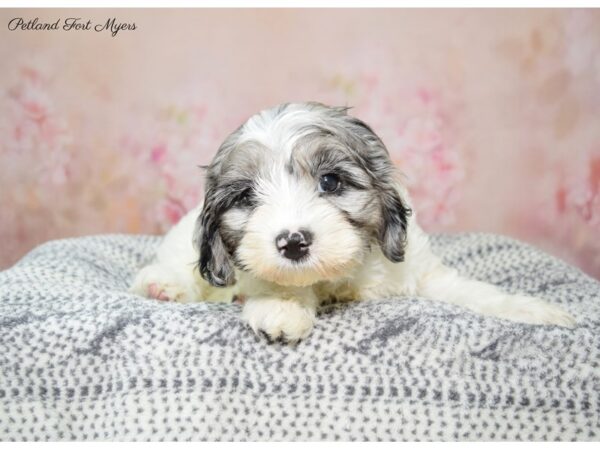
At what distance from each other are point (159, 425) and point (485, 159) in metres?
3.51

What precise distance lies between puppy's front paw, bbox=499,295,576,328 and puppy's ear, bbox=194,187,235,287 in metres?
1.27

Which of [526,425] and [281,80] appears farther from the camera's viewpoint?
[281,80]

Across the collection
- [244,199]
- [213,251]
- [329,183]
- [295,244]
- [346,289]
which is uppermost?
[329,183]

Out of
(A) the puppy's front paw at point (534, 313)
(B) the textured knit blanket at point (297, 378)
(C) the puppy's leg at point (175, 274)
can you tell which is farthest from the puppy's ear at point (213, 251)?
(A) the puppy's front paw at point (534, 313)

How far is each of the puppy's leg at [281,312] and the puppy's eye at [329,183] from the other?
18.2 inches

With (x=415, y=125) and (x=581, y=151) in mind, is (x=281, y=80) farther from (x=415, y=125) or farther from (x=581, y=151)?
(x=581, y=151)

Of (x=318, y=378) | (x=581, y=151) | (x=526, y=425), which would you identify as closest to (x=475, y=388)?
(x=526, y=425)

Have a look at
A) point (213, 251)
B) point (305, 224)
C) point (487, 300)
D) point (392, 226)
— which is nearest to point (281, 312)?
point (305, 224)

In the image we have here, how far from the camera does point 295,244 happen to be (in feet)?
7.65

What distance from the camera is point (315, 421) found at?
225cm

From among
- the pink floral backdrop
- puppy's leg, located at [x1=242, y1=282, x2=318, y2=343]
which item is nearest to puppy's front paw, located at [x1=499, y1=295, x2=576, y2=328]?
puppy's leg, located at [x1=242, y1=282, x2=318, y2=343]

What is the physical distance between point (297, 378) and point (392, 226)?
0.84 meters

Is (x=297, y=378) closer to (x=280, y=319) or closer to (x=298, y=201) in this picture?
(x=280, y=319)

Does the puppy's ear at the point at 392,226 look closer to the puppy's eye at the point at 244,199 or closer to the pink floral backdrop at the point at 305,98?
the puppy's eye at the point at 244,199
